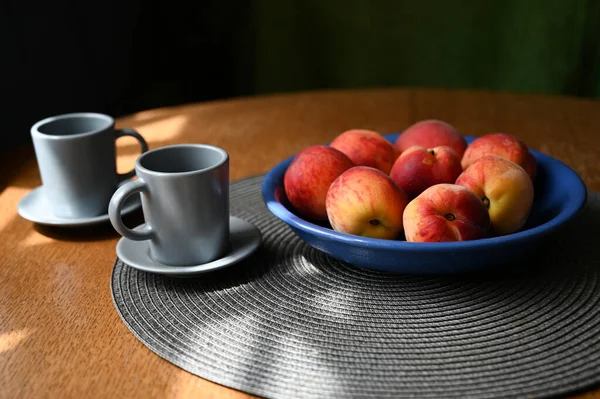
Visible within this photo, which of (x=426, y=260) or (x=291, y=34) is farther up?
(x=426, y=260)

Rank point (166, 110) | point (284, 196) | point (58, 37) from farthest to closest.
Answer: point (58, 37) < point (166, 110) < point (284, 196)

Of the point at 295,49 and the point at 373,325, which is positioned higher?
the point at 373,325

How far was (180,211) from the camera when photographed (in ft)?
2.04

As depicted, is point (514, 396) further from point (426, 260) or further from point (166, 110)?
point (166, 110)

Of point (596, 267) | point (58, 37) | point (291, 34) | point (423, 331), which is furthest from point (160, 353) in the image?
point (291, 34)

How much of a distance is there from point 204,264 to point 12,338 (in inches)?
6.9

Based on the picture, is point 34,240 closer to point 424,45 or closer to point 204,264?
point 204,264

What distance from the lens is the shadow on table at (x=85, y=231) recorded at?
0.75 meters

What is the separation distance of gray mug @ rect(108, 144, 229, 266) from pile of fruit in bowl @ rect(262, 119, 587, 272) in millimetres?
59

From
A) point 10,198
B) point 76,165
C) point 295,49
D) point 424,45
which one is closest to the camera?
point 76,165

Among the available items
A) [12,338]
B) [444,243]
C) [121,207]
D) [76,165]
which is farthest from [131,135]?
[444,243]

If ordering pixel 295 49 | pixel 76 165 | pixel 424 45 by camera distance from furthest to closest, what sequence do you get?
pixel 295 49, pixel 424 45, pixel 76 165

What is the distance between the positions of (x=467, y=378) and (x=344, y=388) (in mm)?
85

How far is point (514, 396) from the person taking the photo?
0.45m
